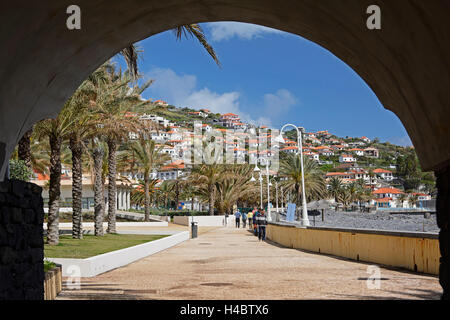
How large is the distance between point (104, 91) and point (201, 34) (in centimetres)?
1036

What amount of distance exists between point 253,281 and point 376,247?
507 centimetres

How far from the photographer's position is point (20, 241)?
6.44m

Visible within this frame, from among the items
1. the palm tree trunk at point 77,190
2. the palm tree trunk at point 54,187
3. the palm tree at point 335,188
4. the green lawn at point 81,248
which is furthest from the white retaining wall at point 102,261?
the palm tree at point 335,188

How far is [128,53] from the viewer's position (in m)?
18.8

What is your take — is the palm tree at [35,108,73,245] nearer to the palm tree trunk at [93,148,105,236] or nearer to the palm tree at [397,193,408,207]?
the palm tree trunk at [93,148,105,236]

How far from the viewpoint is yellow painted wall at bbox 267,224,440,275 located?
12602mm

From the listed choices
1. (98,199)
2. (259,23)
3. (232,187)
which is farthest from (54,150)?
(232,187)

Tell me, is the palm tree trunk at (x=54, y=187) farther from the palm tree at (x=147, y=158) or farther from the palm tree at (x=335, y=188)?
the palm tree at (x=335, y=188)

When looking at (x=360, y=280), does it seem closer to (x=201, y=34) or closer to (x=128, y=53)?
(x=201, y=34)

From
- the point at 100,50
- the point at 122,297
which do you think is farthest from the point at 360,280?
the point at 100,50

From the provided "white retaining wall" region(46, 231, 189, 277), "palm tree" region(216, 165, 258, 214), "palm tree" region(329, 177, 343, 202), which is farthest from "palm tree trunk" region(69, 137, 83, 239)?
"palm tree" region(329, 177, 343, 202)

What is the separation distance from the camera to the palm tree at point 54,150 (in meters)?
20.2

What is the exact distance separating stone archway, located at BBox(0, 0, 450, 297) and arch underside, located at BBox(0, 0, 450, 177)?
0.01 metres
